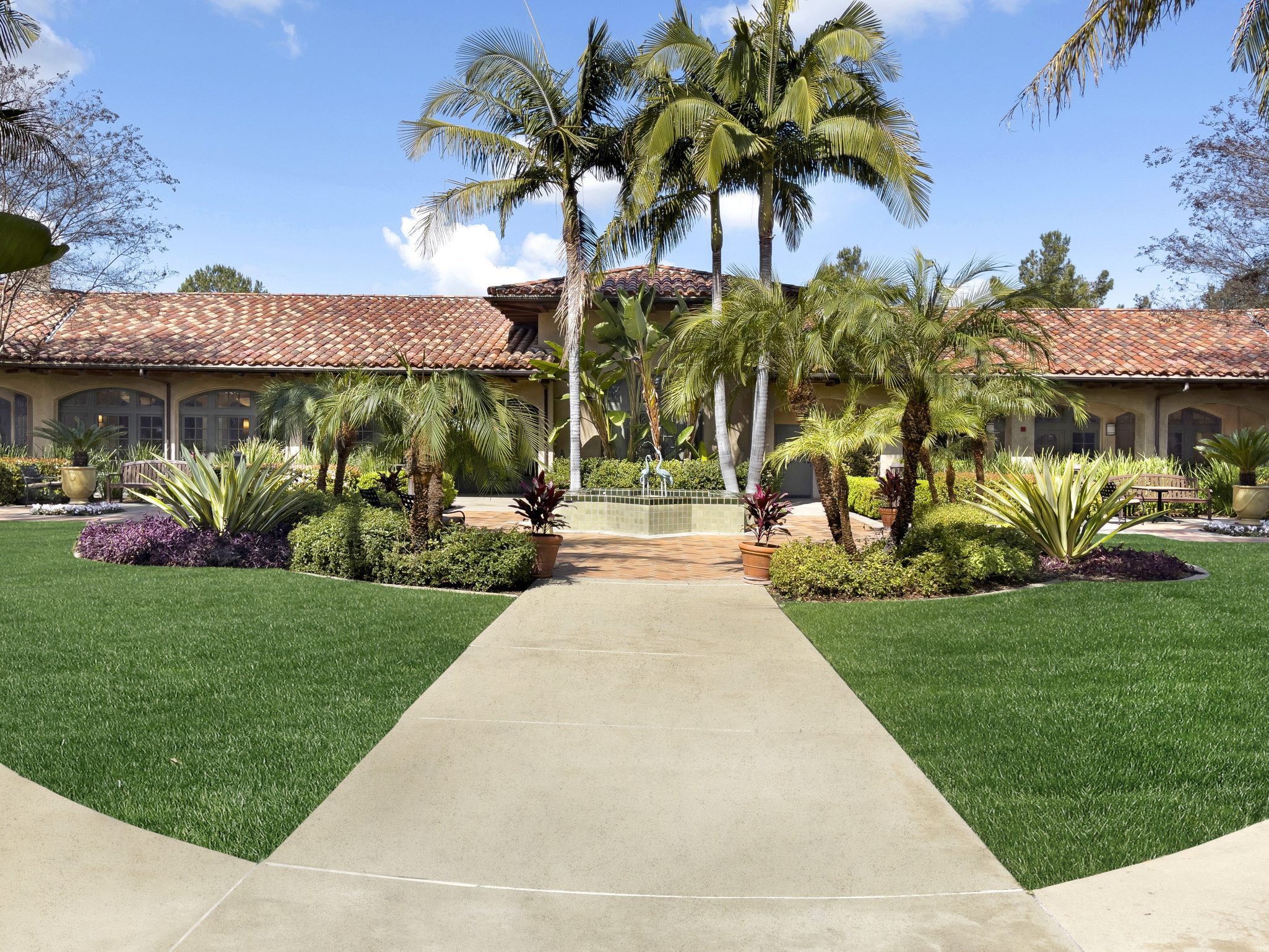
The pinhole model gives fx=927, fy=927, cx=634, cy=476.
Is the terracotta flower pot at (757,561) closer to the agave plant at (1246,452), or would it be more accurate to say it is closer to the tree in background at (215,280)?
the agave plant at (1246,452)

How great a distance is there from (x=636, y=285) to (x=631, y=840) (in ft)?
67.3

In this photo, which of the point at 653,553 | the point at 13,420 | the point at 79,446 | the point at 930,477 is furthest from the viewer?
the point at 13,420

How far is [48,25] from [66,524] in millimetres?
10770

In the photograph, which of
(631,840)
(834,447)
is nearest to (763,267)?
(834,447)

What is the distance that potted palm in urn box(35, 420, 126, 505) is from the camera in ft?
64.0

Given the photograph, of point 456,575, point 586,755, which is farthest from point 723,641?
point 456,575

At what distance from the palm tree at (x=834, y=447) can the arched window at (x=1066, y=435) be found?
1429 cm

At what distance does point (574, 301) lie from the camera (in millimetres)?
18312

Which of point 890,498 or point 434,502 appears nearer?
point 434,502

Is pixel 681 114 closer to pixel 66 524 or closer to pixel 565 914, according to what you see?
pixel 66 524

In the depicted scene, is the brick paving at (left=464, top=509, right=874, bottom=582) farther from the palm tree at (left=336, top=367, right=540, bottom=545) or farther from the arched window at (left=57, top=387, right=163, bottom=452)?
the arched window at (left=57, top=387, right=163, bottom=452)

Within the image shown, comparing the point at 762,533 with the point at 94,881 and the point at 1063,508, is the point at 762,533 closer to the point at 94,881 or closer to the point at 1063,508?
the point at 1063,508

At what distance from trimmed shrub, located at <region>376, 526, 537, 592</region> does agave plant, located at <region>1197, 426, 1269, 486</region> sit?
51.0ft

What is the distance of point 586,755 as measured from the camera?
195 inches
